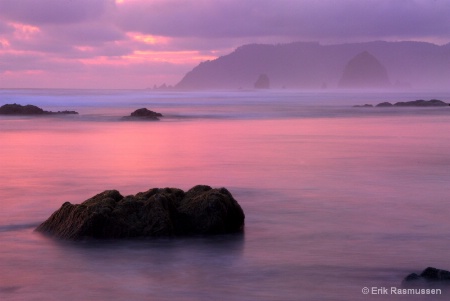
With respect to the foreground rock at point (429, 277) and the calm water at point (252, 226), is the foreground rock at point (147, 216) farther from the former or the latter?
the foreground rock at point (429, 277)

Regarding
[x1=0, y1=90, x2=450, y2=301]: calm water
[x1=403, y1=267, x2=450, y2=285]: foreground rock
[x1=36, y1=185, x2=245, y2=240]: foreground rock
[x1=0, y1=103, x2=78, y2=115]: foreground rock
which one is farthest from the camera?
[x1=0, y1=103, x2=78, y2=115]: foreground rock

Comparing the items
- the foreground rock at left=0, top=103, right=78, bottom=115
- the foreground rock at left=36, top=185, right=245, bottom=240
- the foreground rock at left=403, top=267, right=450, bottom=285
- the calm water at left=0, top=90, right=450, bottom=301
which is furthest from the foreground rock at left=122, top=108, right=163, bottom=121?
the foreground rock at left=403, top=267, right=450, bottom=285

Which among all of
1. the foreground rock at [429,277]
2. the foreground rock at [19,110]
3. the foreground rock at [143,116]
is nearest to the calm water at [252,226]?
the foreground rock at [429,277]

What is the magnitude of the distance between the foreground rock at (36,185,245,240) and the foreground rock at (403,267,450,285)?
319 centimetres

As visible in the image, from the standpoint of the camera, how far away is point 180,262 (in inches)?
359

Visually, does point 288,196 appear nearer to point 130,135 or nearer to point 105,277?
point 105,277

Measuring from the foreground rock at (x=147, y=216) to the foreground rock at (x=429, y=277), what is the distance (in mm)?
3187

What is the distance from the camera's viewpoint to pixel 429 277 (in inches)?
315

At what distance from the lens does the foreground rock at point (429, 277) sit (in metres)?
7.90

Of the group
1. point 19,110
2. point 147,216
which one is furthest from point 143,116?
point 147,216

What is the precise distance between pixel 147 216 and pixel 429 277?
414 centimetres

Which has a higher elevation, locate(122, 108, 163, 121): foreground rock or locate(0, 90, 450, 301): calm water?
locate(122, 108, 163, 121): foreground rock

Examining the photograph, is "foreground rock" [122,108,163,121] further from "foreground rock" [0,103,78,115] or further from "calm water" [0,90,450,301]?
"calm water" [0,90,450,301]

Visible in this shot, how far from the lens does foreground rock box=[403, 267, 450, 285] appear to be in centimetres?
790
